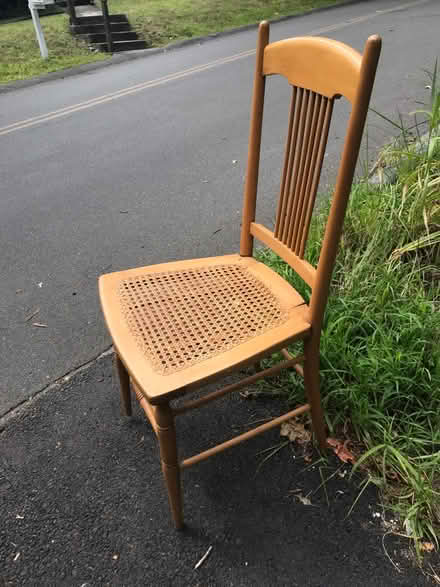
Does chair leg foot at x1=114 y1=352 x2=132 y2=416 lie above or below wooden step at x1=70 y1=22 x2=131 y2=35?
above

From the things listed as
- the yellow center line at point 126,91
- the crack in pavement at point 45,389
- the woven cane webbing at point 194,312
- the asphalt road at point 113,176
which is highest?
the woven cane webbing at point 194,312

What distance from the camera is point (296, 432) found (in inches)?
79.0

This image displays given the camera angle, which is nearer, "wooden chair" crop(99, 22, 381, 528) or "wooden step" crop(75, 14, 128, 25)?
"wooden chair" crop(99, 22, 381, 528)

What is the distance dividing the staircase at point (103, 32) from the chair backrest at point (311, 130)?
8389mm

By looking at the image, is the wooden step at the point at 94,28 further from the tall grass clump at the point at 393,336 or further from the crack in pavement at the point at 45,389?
the crack in pavement at the point at 45,389

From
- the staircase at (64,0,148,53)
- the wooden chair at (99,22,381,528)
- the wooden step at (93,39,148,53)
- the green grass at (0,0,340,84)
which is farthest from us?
the staircase at (64,0,148,53)

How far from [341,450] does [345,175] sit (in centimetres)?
110

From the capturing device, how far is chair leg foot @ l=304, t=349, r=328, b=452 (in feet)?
5.59

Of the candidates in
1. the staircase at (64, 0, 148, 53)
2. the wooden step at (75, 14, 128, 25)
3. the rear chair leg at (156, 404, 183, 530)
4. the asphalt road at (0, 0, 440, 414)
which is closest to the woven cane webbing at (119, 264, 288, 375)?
the rear chair leg at (156, 404, 183, 530)

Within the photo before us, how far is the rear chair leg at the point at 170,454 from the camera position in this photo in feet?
4.72

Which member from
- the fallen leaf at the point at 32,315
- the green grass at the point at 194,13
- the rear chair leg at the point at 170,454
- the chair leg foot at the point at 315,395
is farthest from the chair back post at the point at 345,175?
the green grass at the point at 194,13

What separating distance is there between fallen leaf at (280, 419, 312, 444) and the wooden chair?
104mm

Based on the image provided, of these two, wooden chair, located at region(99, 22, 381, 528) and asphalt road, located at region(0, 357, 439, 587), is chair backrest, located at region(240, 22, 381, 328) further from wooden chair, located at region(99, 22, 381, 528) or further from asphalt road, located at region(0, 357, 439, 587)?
asphalt road, located at region(0, 357, 439, 587)

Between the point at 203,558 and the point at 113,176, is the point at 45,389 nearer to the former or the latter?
the point at 203,558
